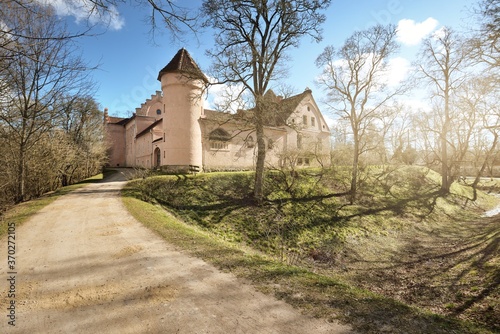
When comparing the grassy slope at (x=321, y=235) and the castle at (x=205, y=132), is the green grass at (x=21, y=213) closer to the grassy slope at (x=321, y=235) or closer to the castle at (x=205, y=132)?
the grassy slope at (x=321, y=235)

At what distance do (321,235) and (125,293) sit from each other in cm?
1063

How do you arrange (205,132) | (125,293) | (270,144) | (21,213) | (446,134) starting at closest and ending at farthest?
1. (125,293)
2. (21,213)
3. (205,132)
4. (446,134)
5. (270,144)

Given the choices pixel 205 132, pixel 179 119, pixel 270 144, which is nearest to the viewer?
pixel 179 119

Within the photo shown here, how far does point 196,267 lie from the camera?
18.9 ft

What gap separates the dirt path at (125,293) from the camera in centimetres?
364

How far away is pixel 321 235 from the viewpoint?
13.1m

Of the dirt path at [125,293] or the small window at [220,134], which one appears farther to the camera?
the small window at [220,134]

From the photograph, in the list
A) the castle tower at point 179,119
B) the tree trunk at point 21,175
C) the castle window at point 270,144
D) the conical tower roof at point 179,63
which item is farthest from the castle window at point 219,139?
the tree trunk at point 21,175

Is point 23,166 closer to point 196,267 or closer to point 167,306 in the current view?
point 196,267

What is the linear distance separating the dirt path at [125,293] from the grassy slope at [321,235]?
599 millimetres

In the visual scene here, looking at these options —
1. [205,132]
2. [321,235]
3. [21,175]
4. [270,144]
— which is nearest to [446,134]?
[270,144]

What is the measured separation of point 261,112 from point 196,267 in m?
10.8

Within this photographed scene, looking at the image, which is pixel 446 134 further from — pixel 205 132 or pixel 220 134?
pixel 205 132

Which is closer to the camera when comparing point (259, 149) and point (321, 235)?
A: point (321, 235)
